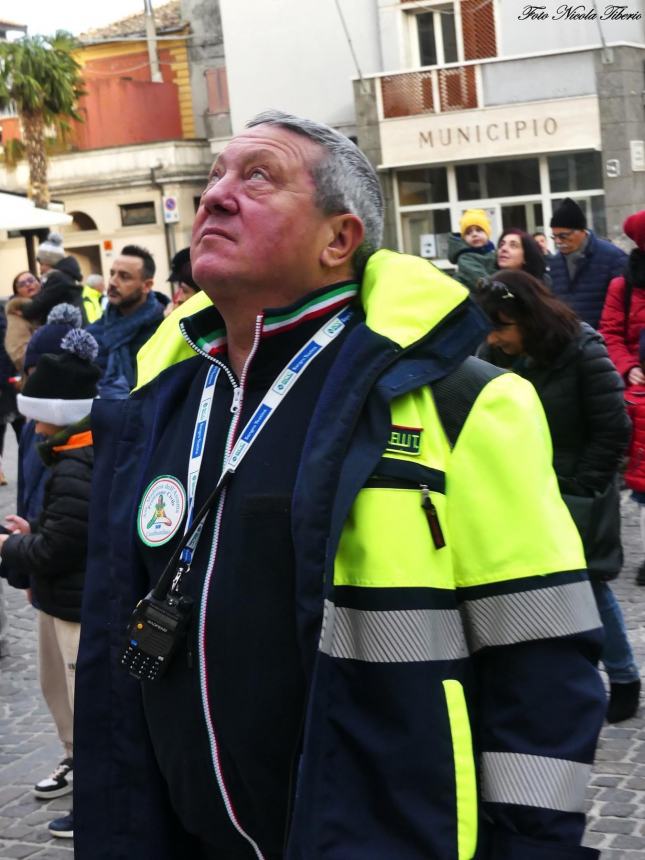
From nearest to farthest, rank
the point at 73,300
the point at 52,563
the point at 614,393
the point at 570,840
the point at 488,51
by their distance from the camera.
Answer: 1. the point at 570,840
2. the point at 52,563
3. the point at 614,393
4. the point at 73,300
5. the point at 488,51

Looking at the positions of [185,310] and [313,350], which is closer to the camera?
Result: [313,350]

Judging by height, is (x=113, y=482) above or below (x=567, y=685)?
above

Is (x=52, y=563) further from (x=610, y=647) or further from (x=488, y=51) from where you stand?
(x=488, y=51)

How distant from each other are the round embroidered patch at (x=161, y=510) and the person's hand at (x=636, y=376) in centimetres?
486

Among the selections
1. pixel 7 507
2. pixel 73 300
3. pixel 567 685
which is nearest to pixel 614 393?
pixel 567 685

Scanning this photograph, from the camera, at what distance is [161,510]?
2.36 m

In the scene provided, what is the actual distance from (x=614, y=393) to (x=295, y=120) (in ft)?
9.85

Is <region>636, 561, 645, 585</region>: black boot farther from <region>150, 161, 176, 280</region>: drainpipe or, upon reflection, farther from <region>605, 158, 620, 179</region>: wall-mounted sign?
<region>150, 161, 176, 280</region>: drainpipe

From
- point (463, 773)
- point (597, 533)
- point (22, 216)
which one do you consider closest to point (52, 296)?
point (22, 216)

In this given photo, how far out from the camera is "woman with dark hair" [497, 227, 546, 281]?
328 inches

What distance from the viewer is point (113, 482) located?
2.44 metres

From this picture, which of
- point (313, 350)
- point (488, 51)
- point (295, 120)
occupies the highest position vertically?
point (488, 51)

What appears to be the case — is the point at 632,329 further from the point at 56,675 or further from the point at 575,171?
the point at 575,171

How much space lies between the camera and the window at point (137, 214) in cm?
3856
